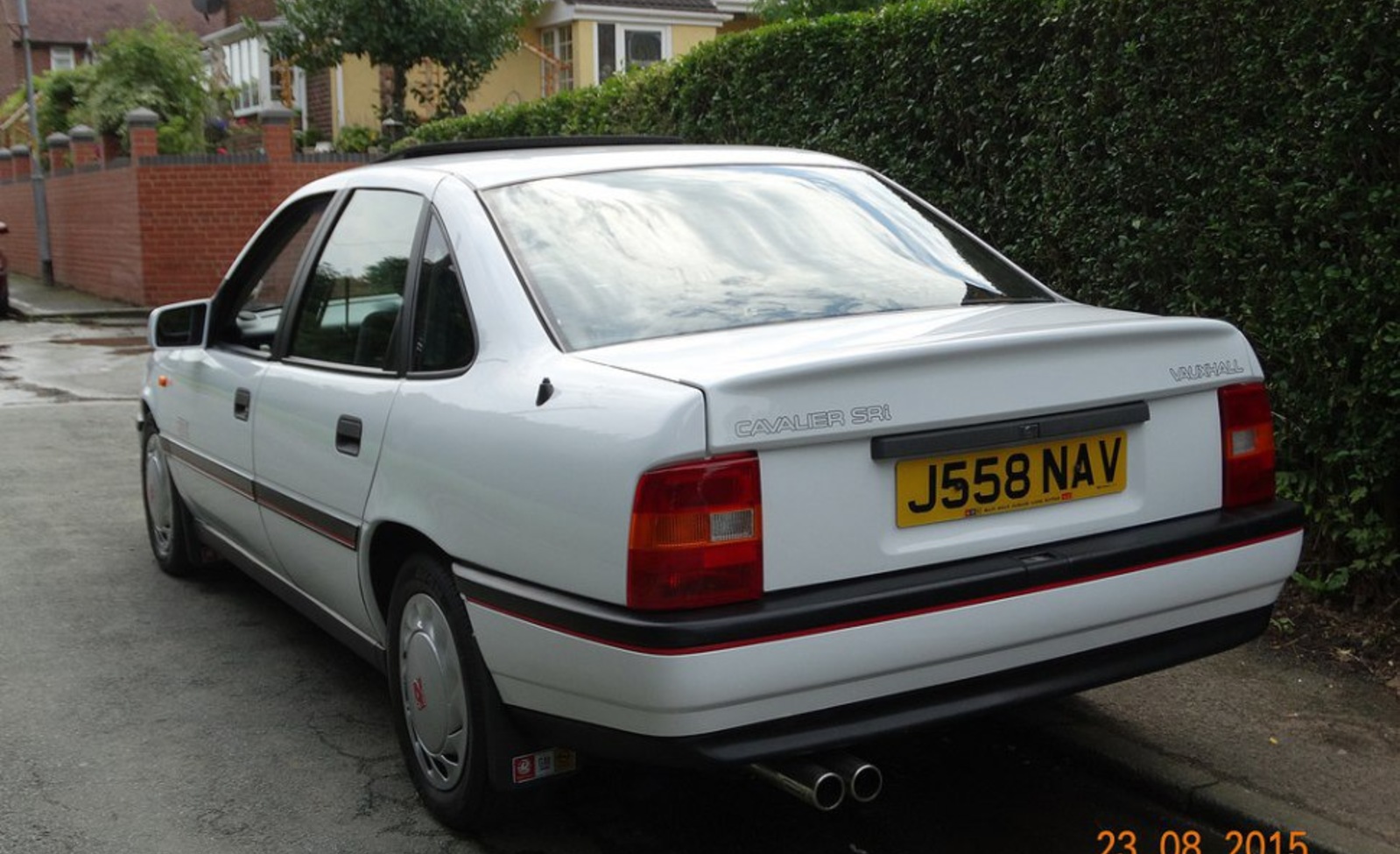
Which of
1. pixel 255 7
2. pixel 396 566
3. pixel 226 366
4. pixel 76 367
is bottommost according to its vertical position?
pixel 76 367

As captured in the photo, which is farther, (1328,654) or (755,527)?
(1328,654)

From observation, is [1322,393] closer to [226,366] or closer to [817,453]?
[817,453]

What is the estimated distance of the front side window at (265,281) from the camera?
16.0 feet

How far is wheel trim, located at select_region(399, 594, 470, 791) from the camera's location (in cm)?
351

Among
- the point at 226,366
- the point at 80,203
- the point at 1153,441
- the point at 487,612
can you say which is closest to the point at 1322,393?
the point at 1153,441

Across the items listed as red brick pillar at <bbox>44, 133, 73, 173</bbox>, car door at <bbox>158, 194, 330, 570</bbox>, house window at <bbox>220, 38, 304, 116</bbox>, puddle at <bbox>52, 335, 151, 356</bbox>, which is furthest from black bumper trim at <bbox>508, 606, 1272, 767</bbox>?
house window at <bbox>220, 38, 304, 116</bbox>

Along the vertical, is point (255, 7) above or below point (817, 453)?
above

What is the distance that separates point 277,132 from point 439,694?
675 inches

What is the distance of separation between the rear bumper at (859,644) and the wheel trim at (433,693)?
25 centimetres

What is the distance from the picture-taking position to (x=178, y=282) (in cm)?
1961

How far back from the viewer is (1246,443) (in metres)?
3.56

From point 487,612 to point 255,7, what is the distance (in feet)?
110

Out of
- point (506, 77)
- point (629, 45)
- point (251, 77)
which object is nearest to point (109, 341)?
point (506, 77)

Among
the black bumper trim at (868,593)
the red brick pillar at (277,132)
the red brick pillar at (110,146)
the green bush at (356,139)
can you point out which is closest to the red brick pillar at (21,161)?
the red brick pillar at (110,146)
